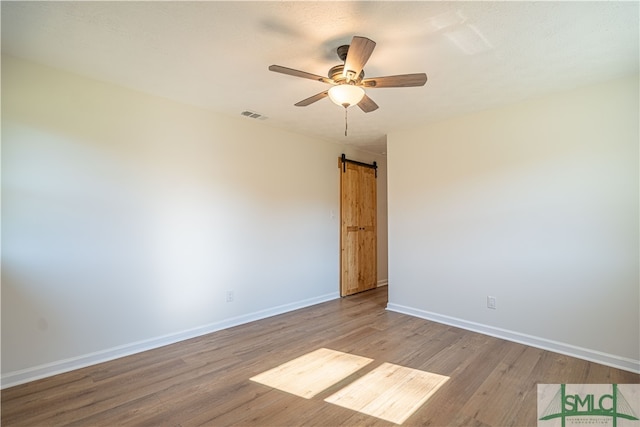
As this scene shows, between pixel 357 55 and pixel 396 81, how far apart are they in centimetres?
37

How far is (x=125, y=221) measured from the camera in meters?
2.77

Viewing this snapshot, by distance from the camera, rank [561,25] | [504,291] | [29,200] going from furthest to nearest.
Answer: [504,291] → [29,200] → [561,25]

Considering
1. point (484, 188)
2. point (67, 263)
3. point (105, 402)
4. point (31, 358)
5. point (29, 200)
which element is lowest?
point (105, 402)

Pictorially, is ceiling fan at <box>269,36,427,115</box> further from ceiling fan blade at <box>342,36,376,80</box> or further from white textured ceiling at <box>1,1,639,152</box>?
white textured ceiling at <box>1,1,639,152</box>

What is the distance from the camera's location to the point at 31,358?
7.63 feet

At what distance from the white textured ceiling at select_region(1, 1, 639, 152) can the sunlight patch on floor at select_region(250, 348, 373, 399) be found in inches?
93.6

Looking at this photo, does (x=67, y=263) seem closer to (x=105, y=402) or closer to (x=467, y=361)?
(x=105, y=402)

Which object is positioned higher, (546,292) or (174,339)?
(546,292)

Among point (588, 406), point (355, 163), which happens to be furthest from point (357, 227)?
point (588, 406)

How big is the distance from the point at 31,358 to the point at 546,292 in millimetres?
4354

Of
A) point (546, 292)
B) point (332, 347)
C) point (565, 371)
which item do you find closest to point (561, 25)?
point (546, 292)

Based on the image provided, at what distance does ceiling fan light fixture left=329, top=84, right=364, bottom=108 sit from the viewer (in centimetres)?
207

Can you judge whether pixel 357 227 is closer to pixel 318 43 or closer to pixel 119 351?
pixel 318 43

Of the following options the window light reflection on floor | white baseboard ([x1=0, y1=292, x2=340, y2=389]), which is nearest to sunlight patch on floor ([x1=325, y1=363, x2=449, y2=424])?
the window light reflection on floor
